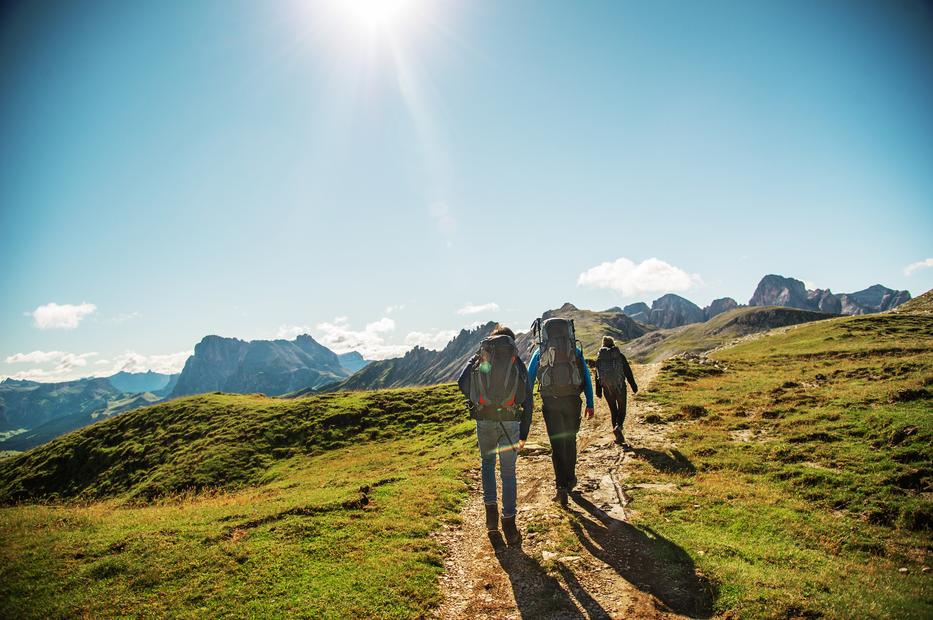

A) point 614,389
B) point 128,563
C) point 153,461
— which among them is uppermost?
point 614,389

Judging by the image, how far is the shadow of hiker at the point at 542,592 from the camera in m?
7.16

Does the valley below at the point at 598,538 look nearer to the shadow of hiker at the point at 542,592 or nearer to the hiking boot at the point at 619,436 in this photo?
the shadow of hiker at the point at 542,592

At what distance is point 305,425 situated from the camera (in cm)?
3881

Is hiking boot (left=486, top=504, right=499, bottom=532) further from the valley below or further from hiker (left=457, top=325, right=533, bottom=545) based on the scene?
the valley below

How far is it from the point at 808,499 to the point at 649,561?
5.95 meters

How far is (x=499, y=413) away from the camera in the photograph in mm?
9594

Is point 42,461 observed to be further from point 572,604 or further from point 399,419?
point 572,604

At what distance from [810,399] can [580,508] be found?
53.7 feet

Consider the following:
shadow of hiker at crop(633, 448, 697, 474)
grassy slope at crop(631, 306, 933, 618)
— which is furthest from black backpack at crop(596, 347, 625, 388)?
grassy slope at crop(631, 306, 933, 618)

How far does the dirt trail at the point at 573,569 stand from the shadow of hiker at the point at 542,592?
0.02 m

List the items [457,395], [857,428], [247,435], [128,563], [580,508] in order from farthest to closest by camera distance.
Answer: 1. [457,395]
2. [247,435]
3. [857,428]
4. [580,508]
5. [128,563]

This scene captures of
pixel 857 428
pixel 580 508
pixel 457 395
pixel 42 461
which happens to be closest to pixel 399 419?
pixel 457 395

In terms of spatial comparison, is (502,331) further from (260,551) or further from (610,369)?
(610,369)

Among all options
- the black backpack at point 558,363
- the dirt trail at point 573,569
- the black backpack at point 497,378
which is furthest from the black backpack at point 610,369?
the black backpack at point 497,378
